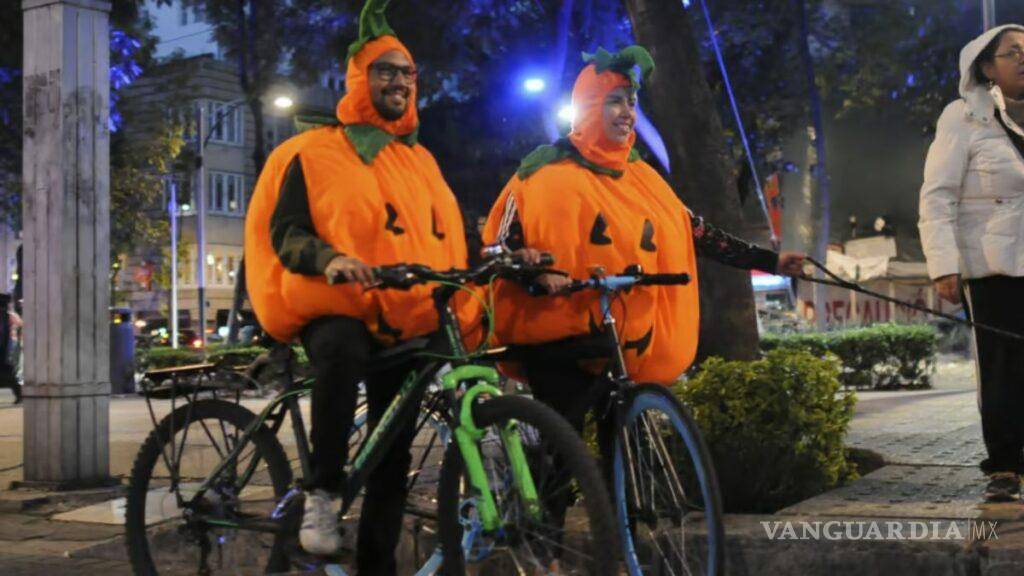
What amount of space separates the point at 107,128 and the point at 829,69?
639 inches

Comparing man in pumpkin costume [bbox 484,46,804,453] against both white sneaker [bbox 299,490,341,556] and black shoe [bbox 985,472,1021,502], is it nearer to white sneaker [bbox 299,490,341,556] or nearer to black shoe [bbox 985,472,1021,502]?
white sneaker [bbox 299,490,341,556]

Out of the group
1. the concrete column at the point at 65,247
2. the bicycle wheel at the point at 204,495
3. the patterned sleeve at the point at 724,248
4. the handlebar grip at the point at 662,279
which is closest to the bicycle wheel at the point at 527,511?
the handlebar grip at the point at 662,279

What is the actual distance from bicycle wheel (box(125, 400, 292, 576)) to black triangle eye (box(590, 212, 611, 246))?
1.34 m

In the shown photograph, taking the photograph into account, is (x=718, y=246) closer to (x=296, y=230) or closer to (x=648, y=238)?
(x=648, y=238)

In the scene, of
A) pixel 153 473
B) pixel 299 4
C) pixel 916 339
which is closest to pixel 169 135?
pixel 299 4

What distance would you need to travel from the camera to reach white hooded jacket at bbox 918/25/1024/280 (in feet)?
16.2

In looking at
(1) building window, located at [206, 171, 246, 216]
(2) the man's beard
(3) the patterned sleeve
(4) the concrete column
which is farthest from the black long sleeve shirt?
(1) building window, located at [206, 171, 246, 216]

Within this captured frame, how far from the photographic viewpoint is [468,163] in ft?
60.6

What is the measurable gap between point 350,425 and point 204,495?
87cm

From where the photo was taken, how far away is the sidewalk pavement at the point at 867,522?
426 centimetres

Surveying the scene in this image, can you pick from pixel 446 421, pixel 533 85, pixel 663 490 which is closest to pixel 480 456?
pixel 446 421

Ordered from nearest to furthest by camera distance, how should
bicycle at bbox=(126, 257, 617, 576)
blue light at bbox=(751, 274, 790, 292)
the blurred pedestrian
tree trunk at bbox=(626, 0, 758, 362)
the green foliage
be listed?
bicycle at bbox=(126, 257, 617, 576) < the green foliage < tree trunk at bbox=(626, 0, 758, 362) < the blurred pedestrian < blue light at bbox=(751, 274, 790, 292)

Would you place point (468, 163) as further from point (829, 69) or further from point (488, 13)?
point (829, 69)

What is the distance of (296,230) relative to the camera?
4.04m
